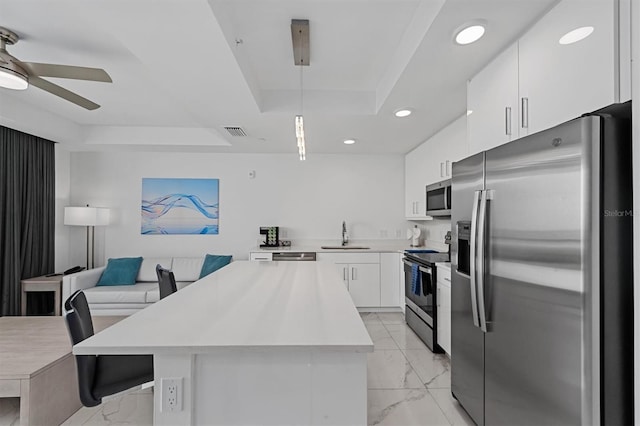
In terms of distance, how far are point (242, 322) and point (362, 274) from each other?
11.5 ft

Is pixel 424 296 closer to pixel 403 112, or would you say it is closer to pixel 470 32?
pixel 403 112

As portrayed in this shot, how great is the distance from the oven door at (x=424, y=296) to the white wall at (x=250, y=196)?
1593mm

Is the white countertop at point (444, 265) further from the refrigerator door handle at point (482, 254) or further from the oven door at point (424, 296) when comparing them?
the refrigerator door handle at point (482, 254)

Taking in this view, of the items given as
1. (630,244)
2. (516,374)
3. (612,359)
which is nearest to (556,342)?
(612,359)

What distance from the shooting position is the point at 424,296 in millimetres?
3600

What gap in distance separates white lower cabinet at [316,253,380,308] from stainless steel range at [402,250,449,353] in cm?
62

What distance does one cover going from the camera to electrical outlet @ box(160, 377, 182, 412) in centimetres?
125

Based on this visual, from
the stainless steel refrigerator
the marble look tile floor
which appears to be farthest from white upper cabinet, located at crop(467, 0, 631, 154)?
the marble look tile floor

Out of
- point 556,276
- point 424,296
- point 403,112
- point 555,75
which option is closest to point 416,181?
point 403,112

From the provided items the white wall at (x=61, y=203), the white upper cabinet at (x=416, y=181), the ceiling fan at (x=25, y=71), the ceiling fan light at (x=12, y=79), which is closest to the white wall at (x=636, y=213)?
the ceiling fan at (x=25, y=71)

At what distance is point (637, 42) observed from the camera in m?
1.27

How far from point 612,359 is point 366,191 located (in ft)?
14.2

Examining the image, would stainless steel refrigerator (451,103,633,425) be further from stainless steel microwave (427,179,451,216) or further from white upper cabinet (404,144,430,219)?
white upper cabinet (404,144,430,219)

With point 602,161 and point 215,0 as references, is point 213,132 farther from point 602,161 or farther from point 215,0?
point 602,161
